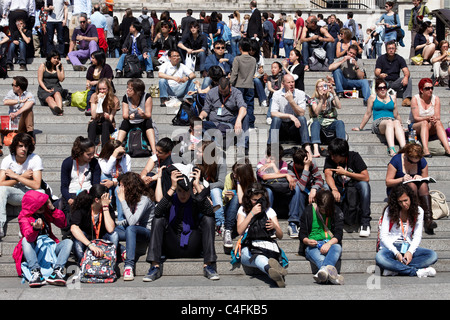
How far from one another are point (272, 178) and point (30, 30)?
351 inches

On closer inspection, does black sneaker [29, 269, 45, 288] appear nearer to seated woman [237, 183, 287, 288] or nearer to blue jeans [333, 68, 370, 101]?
seated woman [237, 183, 287, 288]

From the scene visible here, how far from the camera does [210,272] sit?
9.36 meters

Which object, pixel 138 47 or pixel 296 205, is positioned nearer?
pixel 296 205

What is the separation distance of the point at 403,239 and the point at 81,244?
4.08 meters

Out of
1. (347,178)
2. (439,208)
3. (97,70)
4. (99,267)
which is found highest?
(97,70)

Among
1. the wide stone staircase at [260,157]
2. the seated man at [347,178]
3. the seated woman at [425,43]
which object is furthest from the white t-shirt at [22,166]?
the seated woman at [425,43]

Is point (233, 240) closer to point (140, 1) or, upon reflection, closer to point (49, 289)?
point (49, 289)

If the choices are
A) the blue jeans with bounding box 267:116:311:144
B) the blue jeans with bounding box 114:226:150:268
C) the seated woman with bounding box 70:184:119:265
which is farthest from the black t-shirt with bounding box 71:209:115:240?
the blue jeans with bounding box 267:116:311:144

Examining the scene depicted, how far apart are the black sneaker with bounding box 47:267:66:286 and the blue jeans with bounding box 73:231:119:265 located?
0.37 meters

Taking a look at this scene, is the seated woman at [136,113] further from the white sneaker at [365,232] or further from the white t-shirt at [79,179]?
the white sneaker at [365,232]

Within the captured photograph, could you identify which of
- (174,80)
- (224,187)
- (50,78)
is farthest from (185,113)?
(224,187)

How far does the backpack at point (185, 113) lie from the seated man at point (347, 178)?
3544 mm

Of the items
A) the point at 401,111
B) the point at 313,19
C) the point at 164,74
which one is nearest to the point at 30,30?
the point at 164,74

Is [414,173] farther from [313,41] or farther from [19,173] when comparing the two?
[313,41]
